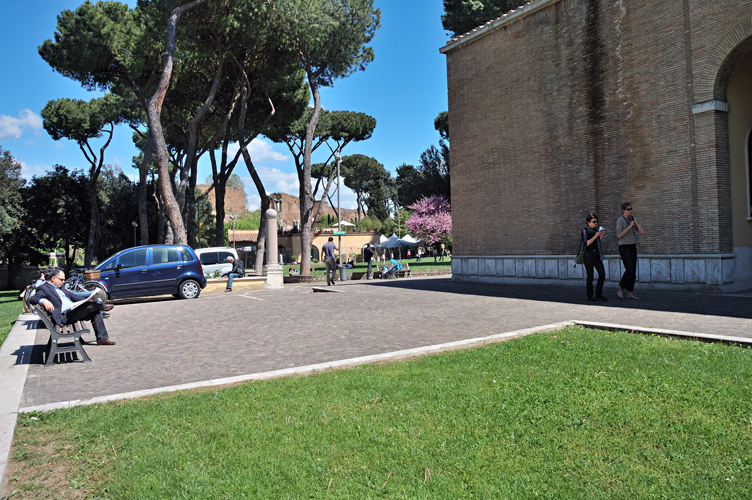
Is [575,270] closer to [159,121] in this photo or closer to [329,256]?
[329,256]

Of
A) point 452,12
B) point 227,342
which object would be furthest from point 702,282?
point 452,12

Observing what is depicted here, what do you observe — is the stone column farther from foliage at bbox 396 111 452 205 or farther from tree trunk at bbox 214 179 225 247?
foliage at bbox 396 111 452 205

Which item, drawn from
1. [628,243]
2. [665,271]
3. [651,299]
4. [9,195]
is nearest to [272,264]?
[628,243]

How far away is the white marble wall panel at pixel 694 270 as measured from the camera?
11039 millimetres

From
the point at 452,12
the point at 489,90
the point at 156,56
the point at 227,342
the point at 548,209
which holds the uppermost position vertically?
the point at 452,12

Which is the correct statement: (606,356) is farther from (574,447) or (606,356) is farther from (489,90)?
(489,90)

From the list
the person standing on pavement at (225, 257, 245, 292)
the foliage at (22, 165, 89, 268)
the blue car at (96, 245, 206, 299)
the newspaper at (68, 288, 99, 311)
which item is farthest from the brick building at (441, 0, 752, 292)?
the foliage at (22, 165, 89, 268)

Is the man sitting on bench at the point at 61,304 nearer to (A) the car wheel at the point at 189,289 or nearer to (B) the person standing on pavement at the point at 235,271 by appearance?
(A) the car wheel at the point at 189,289

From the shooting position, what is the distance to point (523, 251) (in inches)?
599

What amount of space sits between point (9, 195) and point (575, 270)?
30807mm

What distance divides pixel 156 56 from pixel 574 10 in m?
18.7

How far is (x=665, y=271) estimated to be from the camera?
38.2ft

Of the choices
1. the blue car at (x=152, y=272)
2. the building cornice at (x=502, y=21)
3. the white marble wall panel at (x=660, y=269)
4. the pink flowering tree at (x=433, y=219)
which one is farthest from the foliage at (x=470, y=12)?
the pink flowering tree at (x=433, y=219)

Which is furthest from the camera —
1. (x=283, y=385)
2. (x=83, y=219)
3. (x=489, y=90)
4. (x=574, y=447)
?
(x=83, y=219)
